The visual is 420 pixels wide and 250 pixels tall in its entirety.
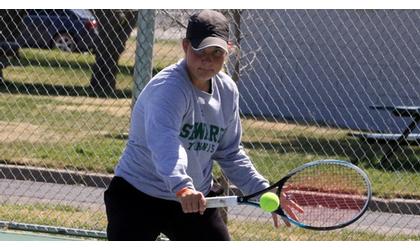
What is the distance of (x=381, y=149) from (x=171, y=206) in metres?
6.42

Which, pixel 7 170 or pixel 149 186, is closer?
pixel 149 186

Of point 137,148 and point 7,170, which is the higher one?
point 137,148

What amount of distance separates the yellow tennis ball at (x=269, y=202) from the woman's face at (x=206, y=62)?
21.9 inches

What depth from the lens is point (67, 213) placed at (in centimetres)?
800

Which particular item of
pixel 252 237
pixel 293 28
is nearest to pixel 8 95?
pixel 293 28

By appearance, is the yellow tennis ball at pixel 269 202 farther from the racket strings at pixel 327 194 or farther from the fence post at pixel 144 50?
the fence post at pixel 144 50

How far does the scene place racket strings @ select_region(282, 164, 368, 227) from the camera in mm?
4812

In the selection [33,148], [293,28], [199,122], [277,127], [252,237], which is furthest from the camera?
[293,28]

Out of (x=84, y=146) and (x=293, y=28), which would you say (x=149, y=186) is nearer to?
(x=84, y=146)

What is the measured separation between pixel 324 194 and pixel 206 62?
0.96 meters

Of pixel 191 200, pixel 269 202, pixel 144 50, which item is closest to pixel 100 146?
pixel 144 50

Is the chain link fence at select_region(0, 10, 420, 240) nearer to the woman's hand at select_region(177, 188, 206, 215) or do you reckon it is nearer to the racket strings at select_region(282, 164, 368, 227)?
the racket strings at select_region(282, 164, 368, 227)

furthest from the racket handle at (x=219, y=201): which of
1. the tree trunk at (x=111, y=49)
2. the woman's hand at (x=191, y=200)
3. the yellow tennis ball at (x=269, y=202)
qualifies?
the tree trunk at (x=111, y=49)

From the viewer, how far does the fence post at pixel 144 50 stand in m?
6.90
